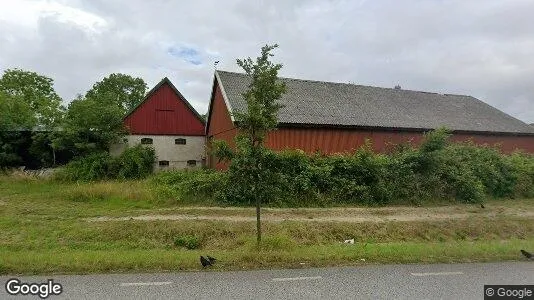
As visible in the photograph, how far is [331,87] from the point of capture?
25.2 metres

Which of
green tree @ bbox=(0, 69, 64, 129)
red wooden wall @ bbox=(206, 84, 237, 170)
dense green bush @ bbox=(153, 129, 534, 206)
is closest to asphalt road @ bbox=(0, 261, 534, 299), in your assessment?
dense green bush @ bbox=(153, 129, 534, 206)

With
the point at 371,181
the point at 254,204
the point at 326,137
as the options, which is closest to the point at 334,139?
the point at 326,137

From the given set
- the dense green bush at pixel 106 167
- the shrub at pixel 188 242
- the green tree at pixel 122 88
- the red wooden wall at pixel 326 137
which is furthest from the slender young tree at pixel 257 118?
the green tree at pixel 122 88

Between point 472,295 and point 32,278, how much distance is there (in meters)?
7.22

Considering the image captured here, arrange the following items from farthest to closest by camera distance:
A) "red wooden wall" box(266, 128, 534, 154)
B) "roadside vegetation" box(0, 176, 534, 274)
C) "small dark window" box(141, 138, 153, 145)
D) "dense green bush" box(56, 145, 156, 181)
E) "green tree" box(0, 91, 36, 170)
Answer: "small dark window" box(141, 138, 153, 145), "green tree" box(0, 91, 36, 170), "dense green bush" box(56, 145, 156, 181), "red wooden wall" box(266, 128, 534, 154), "roadside vegetation" box(0, 176, 534, 274)

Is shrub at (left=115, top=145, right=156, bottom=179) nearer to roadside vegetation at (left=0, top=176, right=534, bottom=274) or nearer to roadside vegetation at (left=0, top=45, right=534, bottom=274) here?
roadside vegetation at (left=0, top=45, right=534, bottom=274)

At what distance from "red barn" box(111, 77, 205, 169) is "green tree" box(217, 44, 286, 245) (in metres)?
17.7

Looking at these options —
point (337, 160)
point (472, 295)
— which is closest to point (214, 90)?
point (337, 160)

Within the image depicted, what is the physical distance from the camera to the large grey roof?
2056 centimetres

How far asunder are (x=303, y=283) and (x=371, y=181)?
10.7 m

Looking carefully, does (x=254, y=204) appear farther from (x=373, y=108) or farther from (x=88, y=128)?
(x=88, y=128)

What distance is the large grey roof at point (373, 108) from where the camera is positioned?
20559 millimetres

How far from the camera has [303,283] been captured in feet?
19.2

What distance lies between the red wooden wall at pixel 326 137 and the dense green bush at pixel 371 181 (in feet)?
8.83
